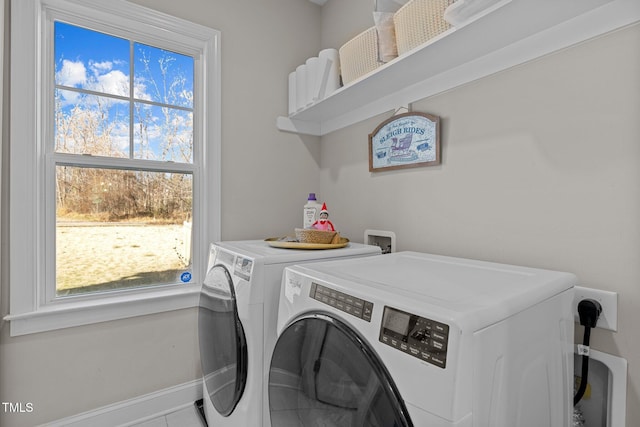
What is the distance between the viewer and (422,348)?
0.60 m

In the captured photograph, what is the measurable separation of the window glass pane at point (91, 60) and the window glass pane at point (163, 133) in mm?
162

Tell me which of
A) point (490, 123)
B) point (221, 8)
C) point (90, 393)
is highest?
point (221, 8)

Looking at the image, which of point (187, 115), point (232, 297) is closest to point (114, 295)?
point (232, 297)

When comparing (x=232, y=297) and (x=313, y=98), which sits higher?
(x=313, y=98)

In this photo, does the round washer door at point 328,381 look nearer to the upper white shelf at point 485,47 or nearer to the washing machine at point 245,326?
the washing machine at point 245,326

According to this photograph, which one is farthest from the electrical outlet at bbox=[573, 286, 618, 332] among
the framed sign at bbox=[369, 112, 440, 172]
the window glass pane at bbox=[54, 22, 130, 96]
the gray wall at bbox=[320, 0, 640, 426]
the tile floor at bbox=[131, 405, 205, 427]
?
the window glass pane at bbox=[54, 22, 130, 96]

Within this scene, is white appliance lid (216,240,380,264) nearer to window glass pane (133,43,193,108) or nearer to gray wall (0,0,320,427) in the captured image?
gray wall (0,0,320,427)

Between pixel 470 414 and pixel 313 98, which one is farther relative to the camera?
pixel 313 98

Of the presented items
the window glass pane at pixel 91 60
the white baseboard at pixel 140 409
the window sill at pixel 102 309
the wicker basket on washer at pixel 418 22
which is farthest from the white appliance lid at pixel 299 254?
the window glass pane at pixel 91 60

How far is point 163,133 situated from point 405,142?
4.62 ft

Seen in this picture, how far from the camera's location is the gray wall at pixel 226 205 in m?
1.52

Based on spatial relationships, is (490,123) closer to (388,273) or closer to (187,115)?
(388,273)

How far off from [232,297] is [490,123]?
1283mm

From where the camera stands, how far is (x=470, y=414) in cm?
56
